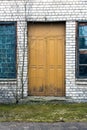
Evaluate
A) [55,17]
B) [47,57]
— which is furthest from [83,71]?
[55,17]

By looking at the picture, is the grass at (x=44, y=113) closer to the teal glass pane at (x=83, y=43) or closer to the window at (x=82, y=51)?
the window at (x=82, y=51)

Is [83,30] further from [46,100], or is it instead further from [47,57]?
[46,100]

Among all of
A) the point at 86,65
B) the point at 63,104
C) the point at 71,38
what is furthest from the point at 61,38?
the point at 63,104

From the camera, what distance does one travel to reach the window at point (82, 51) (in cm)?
1167

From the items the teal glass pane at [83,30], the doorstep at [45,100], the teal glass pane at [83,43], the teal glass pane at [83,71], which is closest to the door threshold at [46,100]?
the doorstep at [45,100]

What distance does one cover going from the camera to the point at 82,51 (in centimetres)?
1166

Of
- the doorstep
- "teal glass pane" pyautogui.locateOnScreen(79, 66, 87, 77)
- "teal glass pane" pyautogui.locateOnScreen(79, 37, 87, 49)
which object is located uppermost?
"teal glass pane" pyautogui.locateOnScreen(79, 37, 87, 49)

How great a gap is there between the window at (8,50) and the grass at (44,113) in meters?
1.13

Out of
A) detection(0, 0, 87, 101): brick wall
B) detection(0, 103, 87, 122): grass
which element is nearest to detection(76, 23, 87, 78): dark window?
detection(0, 0, 87, 101): brick wall

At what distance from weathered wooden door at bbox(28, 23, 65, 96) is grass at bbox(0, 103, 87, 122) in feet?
2.83

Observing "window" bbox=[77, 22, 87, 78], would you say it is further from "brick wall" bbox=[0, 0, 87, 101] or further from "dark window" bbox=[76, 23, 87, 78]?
"brick wall" bbox=[0, 0, 87, 101]

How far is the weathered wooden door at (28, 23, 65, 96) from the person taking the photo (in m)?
11.8

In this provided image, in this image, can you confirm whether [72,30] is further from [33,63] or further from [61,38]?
[33,63]

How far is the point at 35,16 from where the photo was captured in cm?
1169
